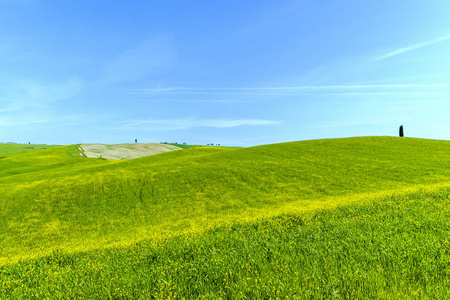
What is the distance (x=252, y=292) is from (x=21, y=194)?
104 feet

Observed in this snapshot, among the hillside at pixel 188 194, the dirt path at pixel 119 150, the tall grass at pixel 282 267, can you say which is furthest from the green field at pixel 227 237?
the dirt path at pixel 119 150

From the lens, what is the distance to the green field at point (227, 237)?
5383mm

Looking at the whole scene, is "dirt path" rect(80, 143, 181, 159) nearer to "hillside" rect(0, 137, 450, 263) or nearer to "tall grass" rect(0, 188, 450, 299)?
"hillside" rect(0, 137, 450, 263)

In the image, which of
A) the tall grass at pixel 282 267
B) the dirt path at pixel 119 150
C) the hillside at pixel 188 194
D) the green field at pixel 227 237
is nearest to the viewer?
the tall grass at pixel 282 267

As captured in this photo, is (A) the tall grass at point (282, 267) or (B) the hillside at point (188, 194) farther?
(B) the hillside at point (188, 194)

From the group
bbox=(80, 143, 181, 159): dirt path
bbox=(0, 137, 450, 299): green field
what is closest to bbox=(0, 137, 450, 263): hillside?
bbox=(0, 137, 450, 299): green field

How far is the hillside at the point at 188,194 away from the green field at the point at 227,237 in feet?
0.58

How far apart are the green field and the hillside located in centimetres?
18

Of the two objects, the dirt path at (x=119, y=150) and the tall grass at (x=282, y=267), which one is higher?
the dirt path at (x=119, y=150)

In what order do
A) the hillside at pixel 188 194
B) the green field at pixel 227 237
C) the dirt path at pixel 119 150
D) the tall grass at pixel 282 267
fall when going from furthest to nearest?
the dirt path at pixel 119 150, the hillside at pixel 188 194, the green field at pixel 227 237, the tall grass at pixel 282 267

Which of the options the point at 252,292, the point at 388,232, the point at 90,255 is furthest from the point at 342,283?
the point at 90,255

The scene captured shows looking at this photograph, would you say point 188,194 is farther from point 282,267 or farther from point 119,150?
point 119,150

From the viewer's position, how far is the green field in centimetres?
538

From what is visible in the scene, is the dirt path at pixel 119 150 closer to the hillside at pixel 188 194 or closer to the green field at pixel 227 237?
the hillside at pixel 188 194
